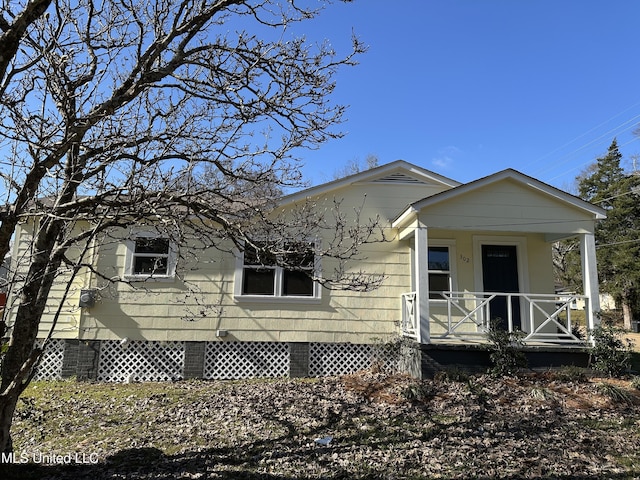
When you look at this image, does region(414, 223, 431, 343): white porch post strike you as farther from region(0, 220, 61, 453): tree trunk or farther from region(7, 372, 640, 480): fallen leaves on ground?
region(0, 220, 61, 453): tree trunk

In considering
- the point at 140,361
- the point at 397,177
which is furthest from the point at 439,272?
the point at 140,361

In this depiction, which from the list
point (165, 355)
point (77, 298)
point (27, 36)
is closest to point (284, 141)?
point (27, 36)

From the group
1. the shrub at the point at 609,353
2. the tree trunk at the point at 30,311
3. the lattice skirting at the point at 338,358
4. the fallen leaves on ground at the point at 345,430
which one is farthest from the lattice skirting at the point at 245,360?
the shrub at the point at 609,353

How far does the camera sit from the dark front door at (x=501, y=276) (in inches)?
383

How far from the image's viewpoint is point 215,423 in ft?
19.5

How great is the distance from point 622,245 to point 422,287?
20383 mm

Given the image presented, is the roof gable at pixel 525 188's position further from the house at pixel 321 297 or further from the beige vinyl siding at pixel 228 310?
the beige vinyl siding at pixel 228 310

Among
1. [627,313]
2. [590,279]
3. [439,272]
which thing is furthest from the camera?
[627,313]

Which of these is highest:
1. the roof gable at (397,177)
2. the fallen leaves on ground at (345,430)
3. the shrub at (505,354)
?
the roof gable at (397,177)

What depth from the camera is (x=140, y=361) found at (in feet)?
30.0

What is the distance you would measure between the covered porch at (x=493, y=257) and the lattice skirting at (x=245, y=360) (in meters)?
2.70

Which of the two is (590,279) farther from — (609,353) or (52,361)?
(52,361)

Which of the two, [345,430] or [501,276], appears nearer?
[345,430]

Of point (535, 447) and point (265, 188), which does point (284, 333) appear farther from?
point (535, 447)
